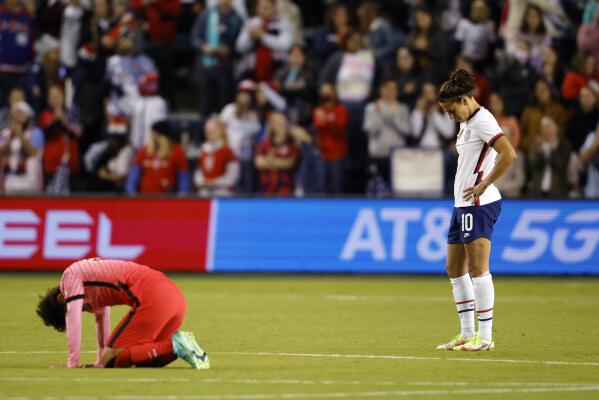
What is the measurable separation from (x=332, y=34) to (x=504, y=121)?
3896 mm

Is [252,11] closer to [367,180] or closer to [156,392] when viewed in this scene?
[367,180]

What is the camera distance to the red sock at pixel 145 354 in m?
9.08

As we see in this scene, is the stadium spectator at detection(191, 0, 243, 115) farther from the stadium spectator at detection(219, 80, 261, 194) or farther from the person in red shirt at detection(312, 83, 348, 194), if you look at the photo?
the person in red shirt at detection(312, 83, 348, 194)

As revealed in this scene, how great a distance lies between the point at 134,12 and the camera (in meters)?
22.0

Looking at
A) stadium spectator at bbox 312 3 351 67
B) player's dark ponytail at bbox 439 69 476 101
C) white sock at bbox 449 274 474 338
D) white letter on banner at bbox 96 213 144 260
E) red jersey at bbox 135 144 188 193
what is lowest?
white letter on banner at bbox 96 213 144 260

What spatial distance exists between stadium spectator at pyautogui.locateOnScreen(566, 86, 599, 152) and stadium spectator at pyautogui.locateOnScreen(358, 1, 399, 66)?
3284 mm

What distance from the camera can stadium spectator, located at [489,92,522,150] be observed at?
755 inches

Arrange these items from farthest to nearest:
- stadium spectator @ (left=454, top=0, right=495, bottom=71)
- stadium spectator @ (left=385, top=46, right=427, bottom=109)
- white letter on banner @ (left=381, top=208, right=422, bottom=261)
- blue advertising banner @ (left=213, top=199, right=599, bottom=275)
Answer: stadium spectator @ (left=454, top=0, right=495, bottom=71), stadium spectator @ (left=385, top=46, right=427, bottom=109), white letter on banner @ (left=381, top=208, right=422, bottom=261), blue advertising banner @ (left=213, top=199, right=599, bottom=275)

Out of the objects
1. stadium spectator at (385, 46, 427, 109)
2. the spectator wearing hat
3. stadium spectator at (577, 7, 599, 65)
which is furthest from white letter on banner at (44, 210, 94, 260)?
stadium spectator at (577, 7, 599, 65)

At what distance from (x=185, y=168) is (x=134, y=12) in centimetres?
375

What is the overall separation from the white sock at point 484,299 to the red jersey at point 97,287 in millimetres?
2804

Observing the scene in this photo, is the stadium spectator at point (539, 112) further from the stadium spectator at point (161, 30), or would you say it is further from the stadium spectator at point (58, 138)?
the stadium spectator at point (58, 138)

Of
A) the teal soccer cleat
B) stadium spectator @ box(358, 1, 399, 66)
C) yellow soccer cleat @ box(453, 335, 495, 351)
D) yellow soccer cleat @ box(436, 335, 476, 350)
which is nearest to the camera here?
the teal soccer cleat

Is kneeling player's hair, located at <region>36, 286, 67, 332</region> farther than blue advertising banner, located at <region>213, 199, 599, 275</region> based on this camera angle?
No
